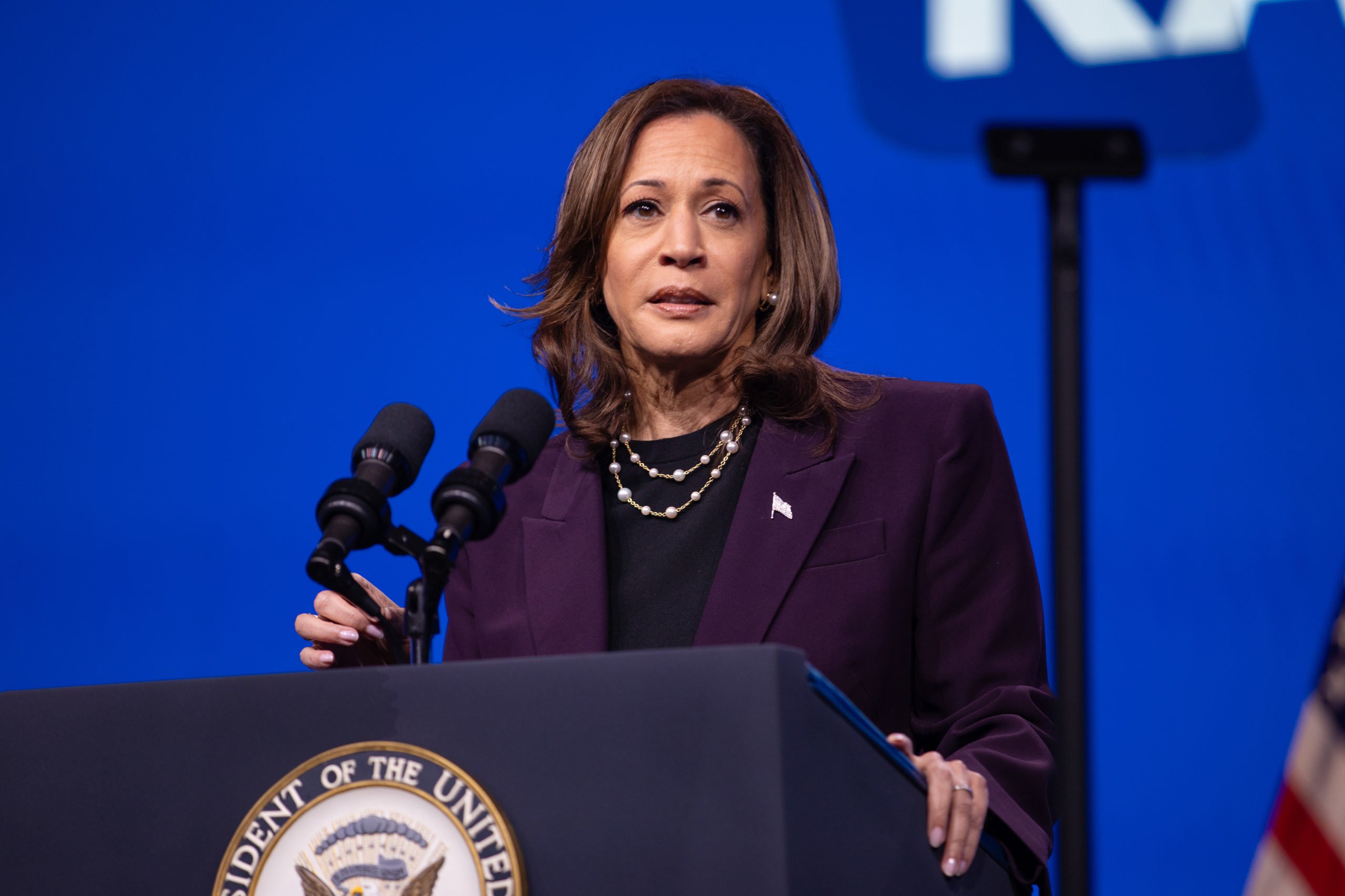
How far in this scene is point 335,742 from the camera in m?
1.03

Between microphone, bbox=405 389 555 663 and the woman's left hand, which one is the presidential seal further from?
the woman's left hand

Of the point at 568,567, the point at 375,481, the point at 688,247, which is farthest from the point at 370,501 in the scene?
the point at 688,247

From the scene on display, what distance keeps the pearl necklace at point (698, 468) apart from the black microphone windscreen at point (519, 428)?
52 centimetres

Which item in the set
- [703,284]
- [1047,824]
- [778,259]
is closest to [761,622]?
[1047,824]

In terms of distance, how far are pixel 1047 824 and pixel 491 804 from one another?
0.64m

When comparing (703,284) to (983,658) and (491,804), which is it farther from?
(491,804)

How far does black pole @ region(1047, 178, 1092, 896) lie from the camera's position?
90cm

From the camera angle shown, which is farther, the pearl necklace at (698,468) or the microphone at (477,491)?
the pearl necklace at (698,468)

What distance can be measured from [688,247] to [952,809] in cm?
93

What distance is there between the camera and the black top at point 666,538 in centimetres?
169

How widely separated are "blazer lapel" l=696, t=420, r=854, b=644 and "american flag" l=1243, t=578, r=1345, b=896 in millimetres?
697

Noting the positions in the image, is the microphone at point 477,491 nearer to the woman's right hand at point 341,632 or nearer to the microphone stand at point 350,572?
the microphone stand at point 350,572

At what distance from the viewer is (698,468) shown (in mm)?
1864

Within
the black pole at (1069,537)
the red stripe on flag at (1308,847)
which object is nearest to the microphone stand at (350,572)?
the black pole at (1069,537)
